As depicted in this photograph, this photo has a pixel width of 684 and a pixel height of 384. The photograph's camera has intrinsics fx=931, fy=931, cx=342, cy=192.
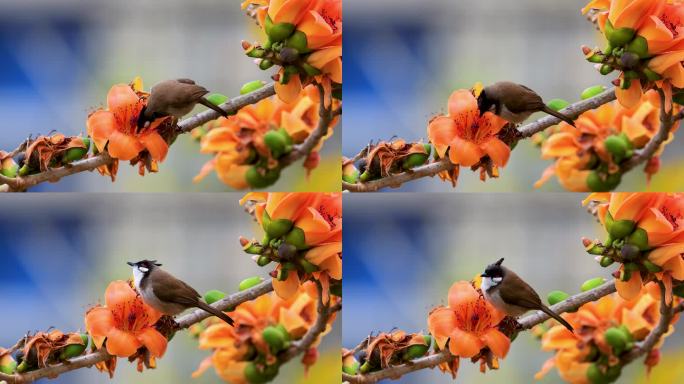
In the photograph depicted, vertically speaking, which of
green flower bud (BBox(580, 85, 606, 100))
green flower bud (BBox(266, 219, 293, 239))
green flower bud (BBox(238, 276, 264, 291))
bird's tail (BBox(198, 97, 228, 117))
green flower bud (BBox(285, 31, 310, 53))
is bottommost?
green flower bud (BBox(238, 276, 264, 291))

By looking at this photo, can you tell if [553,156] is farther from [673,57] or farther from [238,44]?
[238,44]

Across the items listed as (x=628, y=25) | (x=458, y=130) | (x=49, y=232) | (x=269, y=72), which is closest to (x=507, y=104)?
(x=458, y=130)

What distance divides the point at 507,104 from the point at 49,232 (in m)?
1.13

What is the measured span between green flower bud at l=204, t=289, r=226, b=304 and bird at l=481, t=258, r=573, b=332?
25.0 inches

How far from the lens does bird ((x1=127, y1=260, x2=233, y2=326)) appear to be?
2186mm

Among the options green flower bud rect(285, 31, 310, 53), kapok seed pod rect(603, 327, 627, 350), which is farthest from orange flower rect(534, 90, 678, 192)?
green flower bud rect(285, 31, 310, 53)

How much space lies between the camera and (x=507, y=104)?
2.24 m

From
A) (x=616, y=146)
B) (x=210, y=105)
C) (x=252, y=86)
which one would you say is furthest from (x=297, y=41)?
(x=616, y=146)

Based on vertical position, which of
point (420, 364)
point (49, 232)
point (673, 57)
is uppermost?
point (673, 57)

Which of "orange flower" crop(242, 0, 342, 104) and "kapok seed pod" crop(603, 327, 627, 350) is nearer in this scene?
"orange flower" crop(242, 0, 342, 104)

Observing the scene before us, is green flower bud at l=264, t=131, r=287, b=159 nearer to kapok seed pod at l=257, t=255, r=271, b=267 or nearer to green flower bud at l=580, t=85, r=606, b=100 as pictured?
kapok seed pod at l=257, t=255, r=271, b=267

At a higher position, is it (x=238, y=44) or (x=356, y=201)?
→ (x=238, y=44)

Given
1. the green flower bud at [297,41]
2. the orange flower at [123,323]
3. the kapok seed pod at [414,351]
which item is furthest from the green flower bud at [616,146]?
the orange flower at [123,323]

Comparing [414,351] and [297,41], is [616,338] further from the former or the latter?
[297,41]
